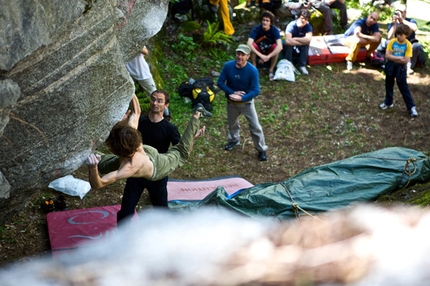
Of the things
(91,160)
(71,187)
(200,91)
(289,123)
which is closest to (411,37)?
(289,123)

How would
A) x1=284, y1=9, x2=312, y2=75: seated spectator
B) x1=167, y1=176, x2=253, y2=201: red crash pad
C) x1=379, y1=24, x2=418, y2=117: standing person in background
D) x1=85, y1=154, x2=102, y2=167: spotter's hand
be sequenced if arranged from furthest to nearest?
x1=284, y1=9, x2=312, y2=75: seated spectator → x1=379, y1=24, x2=418, y2=117: standing person in background → x1=167, y1=176, x2=253, y2=201: red crash pad → x1=85, y1=154, x2=102, y2=167: spotter's hand

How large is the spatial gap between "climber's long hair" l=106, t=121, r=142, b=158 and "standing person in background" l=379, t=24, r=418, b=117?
23.6ft

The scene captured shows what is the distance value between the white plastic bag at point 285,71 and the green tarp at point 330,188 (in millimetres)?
4842

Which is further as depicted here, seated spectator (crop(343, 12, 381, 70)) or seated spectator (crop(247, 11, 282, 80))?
seated spectator (crop(343, 12, 381, 70))

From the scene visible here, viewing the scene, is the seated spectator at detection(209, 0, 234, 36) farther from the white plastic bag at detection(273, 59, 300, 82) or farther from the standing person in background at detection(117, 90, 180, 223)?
the standing person in background at detection(117, 90, 180, 223)

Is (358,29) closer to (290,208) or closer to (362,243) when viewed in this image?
(290,208)

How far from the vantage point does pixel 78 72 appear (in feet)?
15.8

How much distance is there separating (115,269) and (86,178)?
6.98 metres

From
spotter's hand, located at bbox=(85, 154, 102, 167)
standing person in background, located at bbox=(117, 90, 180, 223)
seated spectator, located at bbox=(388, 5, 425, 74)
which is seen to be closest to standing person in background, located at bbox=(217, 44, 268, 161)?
standing person in background, located at bbox=(117, 90, 180, 223)

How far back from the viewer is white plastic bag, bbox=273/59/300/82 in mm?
12594

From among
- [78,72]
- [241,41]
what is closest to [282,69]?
[241,41]

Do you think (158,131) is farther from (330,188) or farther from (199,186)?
(330,188)

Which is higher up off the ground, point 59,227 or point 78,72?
point 78,72

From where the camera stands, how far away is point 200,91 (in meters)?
11.3
